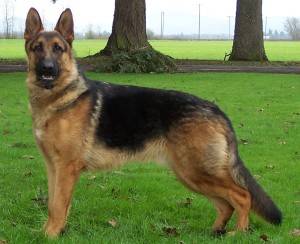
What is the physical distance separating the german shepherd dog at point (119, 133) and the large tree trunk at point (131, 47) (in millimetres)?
19995

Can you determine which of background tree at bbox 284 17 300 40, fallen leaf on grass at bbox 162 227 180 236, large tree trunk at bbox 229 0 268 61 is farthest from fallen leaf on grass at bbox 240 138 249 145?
background tree at bbox 284 17 300 40

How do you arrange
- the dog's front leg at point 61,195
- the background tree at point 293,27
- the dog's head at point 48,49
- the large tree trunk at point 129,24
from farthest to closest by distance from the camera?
the background tree at point 293,27, the large tree trunk at point 129,24, the dog's head at point 48,49, the dog's front leg at point 61,195

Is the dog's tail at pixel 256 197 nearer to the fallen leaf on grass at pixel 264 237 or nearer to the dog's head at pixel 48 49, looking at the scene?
the fallen leaf on grass at pixel 264 237

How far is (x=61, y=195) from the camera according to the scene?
18.2ft

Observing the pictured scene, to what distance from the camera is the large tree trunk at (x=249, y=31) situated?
34594 millimetres

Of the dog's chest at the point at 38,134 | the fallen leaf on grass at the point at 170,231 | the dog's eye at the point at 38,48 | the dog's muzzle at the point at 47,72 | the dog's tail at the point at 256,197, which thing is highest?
the dog's eye at the point at 38,48

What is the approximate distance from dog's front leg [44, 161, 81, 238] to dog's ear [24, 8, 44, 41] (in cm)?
143

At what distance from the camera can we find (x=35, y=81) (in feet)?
19.1

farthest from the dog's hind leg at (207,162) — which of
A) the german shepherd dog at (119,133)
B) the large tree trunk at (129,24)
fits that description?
the large tree trunk at (129,24)

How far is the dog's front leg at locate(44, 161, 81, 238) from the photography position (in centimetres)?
551

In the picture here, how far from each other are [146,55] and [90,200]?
66.4 ft

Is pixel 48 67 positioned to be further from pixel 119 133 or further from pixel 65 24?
pixel 119 133

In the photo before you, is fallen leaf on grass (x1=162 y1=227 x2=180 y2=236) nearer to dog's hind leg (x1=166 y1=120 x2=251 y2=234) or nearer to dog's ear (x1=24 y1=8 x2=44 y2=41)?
dog's hind leg (x1=166 y1=120 x2=251 y2=234)

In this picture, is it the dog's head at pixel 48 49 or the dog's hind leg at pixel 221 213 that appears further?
the dog's hind leg at pixel 221 213
